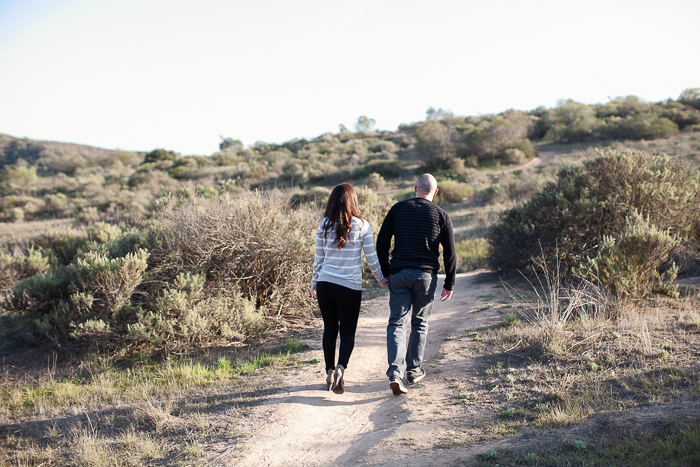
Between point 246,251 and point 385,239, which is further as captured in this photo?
point 246,251

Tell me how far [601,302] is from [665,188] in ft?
11.3

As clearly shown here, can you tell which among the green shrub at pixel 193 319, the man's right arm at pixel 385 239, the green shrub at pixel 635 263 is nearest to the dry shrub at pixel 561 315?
the green shrub at pixel 635 263

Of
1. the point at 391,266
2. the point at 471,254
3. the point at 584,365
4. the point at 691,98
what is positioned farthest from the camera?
the point at 691,98

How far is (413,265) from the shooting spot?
13.0 feet

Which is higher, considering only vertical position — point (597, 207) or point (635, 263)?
point (597, 207)

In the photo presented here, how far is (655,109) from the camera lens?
110 feet

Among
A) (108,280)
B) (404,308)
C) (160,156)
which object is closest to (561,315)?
(404,308)

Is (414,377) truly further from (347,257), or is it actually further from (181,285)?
(181,285)

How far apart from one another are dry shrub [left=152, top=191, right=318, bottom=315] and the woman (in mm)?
2596

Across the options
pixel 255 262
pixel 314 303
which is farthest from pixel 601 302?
pixel 255 262

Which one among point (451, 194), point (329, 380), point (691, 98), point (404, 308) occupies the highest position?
point (691, 98)

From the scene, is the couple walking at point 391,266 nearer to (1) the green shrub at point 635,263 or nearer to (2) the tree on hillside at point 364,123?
(1) the green shrub at point 635,263

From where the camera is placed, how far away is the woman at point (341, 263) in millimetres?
3906

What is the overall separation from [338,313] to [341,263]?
0.53 m
